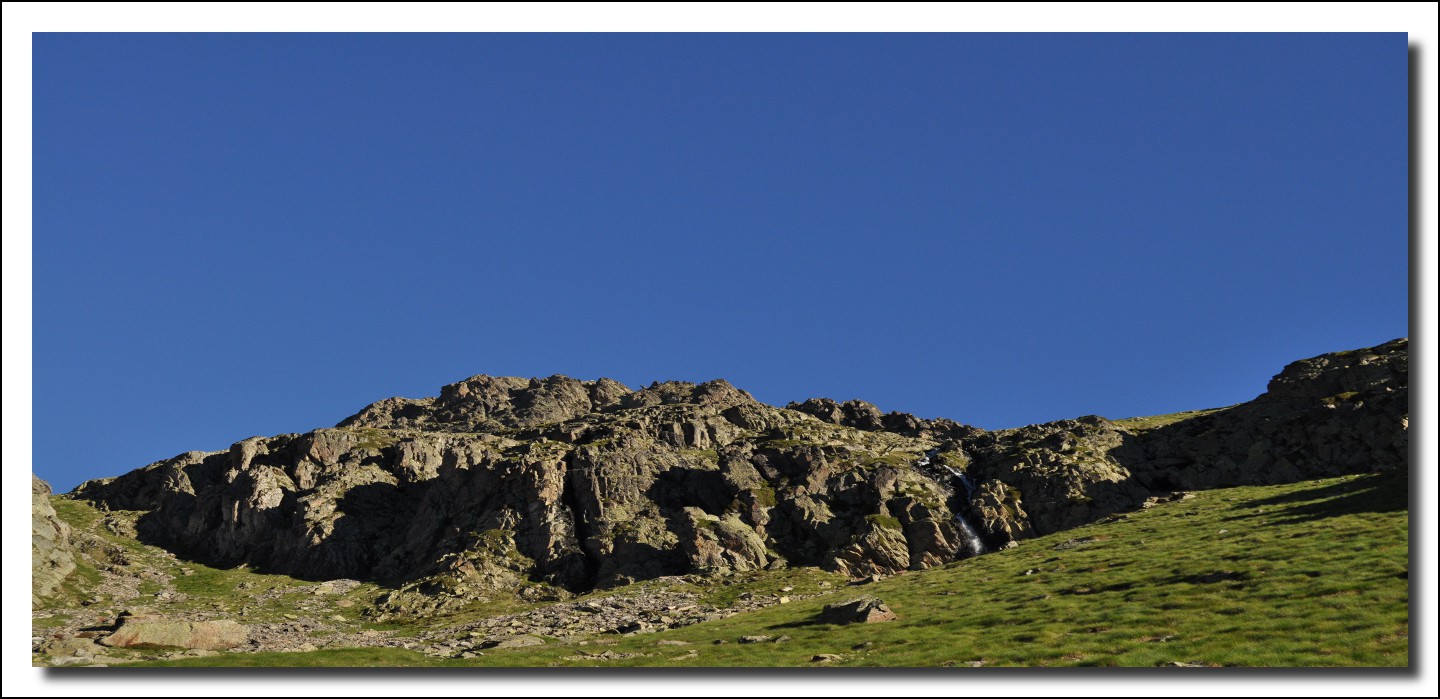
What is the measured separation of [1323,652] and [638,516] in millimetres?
112290

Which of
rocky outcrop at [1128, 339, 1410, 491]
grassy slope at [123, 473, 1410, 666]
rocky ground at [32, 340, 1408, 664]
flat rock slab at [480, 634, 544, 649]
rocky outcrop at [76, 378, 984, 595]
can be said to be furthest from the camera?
rocky outcrop at [76, 378, 984, 595]

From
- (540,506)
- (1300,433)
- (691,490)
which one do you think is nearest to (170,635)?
(540,506)

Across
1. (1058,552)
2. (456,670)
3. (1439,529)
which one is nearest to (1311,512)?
(1058,552)

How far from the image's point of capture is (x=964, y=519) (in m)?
132

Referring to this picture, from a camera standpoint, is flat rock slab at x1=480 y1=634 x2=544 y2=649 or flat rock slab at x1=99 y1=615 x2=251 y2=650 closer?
flat rock slab at x1=99 y1=615 x2=251 y2=650

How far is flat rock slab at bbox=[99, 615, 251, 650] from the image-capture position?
60.8 m

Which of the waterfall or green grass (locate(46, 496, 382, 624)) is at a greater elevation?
the waterfall

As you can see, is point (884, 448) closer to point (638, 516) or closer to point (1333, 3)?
point (638, 516)

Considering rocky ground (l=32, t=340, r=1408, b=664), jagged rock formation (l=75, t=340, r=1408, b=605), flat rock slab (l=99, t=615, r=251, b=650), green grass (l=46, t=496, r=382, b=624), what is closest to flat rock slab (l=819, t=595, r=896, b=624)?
rocky ground (l=32, t=340, r=1408, b=664)

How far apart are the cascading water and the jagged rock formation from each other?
0.53 metres

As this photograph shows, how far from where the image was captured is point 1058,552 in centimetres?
9556

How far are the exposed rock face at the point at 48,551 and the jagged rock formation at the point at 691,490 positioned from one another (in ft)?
77.4

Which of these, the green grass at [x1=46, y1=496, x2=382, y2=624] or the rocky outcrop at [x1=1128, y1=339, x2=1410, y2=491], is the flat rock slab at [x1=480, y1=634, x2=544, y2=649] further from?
the rocky outcrop at [x1=1128, y1=339, x2=1410, y2=491]

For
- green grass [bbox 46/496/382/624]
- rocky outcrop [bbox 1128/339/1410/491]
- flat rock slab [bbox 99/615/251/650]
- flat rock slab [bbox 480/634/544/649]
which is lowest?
green grass [bbox 46/496/382/624]
